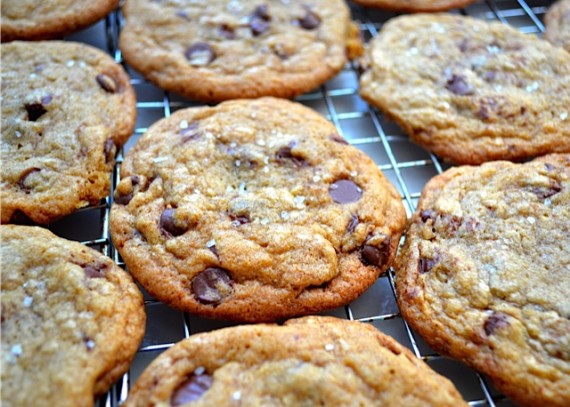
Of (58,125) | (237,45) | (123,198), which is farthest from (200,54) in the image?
(123,198)

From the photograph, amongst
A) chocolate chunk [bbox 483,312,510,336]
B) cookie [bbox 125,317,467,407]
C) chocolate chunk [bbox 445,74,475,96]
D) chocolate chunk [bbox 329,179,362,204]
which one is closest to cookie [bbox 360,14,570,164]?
chocolate chunk [bbox 445,74,475,96]

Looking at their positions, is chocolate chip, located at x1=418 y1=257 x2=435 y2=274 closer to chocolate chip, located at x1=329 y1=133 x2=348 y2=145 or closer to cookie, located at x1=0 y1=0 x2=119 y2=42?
chocolate chip, located at x1=329 y1=133 x2=348 y2=145

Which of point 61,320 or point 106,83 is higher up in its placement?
point 106,83

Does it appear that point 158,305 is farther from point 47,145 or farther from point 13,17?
point 13,17

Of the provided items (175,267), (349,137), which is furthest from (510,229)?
(175,267)

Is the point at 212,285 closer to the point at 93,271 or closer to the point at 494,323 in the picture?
the point at 93,271

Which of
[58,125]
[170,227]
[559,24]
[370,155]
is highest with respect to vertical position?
[559,24]
